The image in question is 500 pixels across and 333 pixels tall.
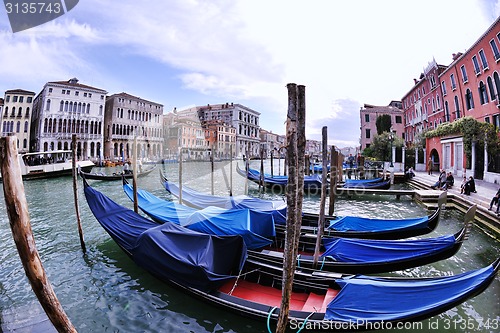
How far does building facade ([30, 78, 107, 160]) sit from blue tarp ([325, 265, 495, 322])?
1144 inches

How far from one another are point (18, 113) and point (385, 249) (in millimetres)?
32812

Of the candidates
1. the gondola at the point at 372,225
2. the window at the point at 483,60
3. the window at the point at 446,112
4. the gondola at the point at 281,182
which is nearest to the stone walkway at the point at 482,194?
the gondola at the point at 372,225

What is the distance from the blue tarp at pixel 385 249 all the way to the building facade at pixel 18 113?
3068 centimetres

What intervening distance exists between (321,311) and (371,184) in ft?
30.0

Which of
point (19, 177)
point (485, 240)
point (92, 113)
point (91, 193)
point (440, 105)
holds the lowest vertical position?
point (485, 240)

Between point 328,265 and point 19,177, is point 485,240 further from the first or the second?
point 19,177

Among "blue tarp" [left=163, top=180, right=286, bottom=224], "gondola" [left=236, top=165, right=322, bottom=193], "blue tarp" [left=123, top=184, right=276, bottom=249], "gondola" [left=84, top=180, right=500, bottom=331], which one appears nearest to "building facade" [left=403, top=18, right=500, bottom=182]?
"gondola" [left=236, top=165, right=322, bottom=193]

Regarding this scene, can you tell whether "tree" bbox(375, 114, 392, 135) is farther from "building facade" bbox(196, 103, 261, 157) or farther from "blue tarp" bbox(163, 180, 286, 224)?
"building facade" bbox(196, 103, 261, 157)

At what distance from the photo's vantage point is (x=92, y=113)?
27188 millimetres

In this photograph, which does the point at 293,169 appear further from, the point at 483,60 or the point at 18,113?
the point at 18,113

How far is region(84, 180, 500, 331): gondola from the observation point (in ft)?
6.86

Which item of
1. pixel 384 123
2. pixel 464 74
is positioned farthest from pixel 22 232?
pixel 384 123

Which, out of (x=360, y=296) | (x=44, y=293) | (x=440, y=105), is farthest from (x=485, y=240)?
(x=440, y=105)

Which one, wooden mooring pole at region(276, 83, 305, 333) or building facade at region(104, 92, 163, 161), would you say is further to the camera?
building facade at region(104, 92, 163, 161)
